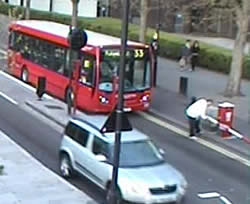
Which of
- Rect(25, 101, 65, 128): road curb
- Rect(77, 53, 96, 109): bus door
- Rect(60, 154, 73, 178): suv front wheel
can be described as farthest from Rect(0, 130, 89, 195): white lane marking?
Rect(77, 53, 96, 109): bus door

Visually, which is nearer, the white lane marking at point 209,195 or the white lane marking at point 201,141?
the white lane marking at point 209,195

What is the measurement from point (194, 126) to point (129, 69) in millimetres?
3766

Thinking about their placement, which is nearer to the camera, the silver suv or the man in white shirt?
the silver suv

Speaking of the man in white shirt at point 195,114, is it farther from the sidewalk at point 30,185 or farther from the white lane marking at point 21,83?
the white lane marking at point 21,83

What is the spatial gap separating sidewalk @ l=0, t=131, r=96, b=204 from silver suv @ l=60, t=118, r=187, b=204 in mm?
505

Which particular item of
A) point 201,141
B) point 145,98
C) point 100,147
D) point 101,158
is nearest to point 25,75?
point 145,98

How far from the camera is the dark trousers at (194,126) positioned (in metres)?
21.9

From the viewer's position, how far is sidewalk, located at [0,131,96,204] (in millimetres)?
15445

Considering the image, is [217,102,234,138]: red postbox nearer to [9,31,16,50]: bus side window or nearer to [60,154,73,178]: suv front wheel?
[60,154,73,178]: suv front wheel

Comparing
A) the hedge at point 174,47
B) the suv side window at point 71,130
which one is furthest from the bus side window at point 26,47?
the suv side window at point 71,130

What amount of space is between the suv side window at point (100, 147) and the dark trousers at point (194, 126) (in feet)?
20.6

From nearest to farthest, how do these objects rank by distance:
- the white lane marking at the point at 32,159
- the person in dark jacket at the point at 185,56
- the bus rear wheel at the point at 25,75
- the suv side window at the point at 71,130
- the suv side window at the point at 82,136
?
1. the suv side window at the point at 82,136
2. the white lane marking at the point at 32,159
3. the suv side window at the point at 71,130
4. the bus rear wheel at the point at 25,75
5. the person in dark jacket at the point at 185,56

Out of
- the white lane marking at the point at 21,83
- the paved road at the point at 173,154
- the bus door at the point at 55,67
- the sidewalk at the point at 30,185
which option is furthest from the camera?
the white lane marking at the point at 21,83

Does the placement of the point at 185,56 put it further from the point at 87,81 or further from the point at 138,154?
the point at 138,154
